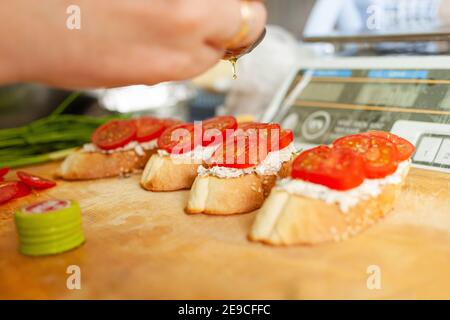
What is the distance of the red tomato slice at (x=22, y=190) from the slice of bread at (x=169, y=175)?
58cm

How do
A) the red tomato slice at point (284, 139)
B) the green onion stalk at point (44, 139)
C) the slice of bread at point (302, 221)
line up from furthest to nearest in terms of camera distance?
the green onion stalk at point (44, 139), the red tomato slice at point (284, 139), the slice of bread at point (302, 221)

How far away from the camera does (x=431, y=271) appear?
1.52m

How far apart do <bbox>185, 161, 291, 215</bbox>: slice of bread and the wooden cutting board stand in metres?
0.05

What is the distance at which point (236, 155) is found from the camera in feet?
6.82

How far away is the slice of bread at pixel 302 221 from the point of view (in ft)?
5.46

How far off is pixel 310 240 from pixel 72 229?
2.65 ft

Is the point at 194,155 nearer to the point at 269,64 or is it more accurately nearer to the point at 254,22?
the point at 254,22

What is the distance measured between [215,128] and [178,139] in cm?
18

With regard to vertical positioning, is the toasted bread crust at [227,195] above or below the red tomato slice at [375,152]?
below

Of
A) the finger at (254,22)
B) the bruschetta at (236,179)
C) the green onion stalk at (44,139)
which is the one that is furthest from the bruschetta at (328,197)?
the green onion stalk at (44,139)

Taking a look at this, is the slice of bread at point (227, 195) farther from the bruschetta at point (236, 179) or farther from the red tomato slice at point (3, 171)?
the red tomato slice at point (3, 171)

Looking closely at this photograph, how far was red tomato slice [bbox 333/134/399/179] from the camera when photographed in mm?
1850

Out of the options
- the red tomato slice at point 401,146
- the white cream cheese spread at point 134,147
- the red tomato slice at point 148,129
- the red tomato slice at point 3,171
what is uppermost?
the red tomato slice at point 401,146

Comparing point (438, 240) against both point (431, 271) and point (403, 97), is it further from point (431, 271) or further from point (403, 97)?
point (403, 97)
